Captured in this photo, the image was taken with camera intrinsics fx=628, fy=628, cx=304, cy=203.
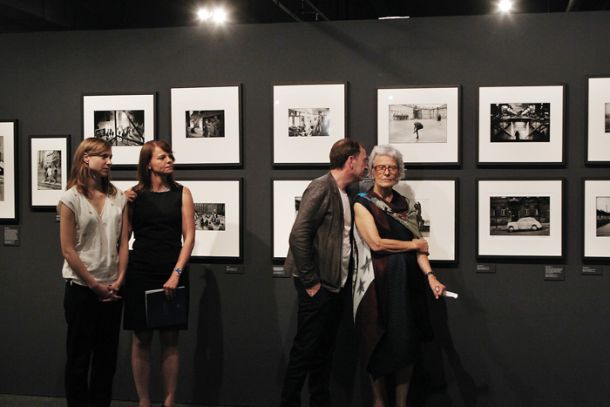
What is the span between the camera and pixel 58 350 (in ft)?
16.3

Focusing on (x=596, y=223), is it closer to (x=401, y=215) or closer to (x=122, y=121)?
(x=401, y=215)

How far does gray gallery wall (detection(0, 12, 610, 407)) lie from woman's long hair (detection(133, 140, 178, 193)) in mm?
640

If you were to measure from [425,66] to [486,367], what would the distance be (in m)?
2.19

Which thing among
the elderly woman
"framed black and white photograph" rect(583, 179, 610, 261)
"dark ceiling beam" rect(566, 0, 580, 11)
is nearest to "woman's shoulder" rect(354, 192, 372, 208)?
the elderly woman

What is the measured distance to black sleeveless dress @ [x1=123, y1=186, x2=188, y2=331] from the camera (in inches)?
158

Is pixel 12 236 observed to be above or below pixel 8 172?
below

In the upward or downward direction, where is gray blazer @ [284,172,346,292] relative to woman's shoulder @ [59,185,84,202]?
downward

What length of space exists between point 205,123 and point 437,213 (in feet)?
6.00

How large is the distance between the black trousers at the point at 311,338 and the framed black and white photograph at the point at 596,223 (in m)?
1.78

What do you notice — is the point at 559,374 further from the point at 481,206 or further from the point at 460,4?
the point at 460,4

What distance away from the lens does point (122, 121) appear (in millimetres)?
4809

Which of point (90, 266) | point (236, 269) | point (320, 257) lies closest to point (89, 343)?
point (90, 266)

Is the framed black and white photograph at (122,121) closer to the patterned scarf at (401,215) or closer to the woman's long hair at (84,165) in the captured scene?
the woman's long hair at (84,165)

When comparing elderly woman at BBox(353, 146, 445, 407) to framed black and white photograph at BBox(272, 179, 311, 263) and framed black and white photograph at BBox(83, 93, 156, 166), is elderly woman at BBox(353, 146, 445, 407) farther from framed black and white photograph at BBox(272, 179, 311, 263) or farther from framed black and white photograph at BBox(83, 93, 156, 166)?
framed black and white photograph at BBox(83, 93, 156, 166)
